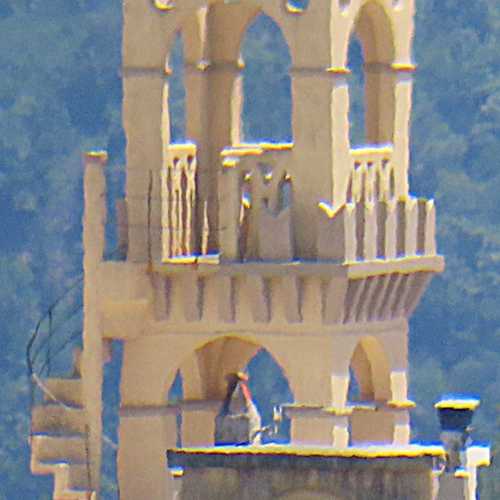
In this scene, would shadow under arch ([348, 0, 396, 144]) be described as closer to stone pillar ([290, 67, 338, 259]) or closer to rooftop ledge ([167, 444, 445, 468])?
stone pillar ([290, 67, 338, 259])

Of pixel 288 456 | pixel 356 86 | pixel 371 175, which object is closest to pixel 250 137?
pixel 356 86

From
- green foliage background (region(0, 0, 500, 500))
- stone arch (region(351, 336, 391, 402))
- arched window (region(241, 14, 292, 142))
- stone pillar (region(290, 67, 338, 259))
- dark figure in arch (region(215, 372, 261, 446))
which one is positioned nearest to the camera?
dark figure in arch (region(215, 372, 261, 446))

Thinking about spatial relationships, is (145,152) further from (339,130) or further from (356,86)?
(356,86)

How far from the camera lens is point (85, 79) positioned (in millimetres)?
112312

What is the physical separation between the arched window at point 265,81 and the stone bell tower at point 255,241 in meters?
57.8

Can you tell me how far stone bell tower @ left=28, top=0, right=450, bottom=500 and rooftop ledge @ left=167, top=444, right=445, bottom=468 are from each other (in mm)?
4442

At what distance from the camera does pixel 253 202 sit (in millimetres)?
45062

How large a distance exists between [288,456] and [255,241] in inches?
232

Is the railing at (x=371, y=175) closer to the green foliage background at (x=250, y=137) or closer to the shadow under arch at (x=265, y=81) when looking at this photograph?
the green foliage background at (x=250, y=137)

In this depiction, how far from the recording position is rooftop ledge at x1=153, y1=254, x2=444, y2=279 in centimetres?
4456

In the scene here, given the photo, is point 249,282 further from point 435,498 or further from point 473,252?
point 473,252

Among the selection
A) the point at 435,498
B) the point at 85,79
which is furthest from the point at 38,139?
the point at 435,498

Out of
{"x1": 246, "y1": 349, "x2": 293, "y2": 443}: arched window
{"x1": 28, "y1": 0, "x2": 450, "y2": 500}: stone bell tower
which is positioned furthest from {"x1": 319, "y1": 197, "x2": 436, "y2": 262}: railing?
{"x1": 246, "y1": 349, "x2": 293, "y2": 443}: arched window

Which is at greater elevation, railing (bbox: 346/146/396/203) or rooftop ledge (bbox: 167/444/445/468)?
railing (bbox: 346/146/396/203)
